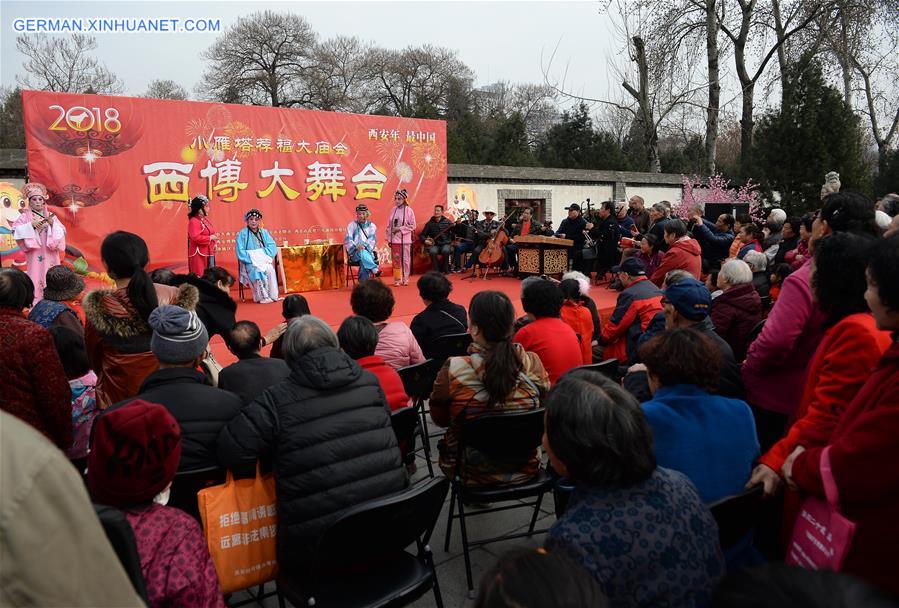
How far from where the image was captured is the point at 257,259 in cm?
930

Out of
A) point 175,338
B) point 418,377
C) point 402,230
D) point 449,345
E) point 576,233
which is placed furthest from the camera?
point 402,230

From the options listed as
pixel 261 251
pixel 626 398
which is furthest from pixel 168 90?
pixel 626 398

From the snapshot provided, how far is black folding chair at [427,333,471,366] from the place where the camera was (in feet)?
13.1

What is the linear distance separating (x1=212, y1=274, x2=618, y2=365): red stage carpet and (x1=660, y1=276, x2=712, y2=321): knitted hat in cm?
435

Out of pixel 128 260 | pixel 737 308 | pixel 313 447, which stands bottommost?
pixel 313 447

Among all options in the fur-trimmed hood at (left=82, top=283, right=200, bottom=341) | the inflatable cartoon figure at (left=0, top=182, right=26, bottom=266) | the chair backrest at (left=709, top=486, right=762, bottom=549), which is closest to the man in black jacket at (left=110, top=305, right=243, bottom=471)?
the fur-trimmed hood at (left=82, top=283, right=200, bottom=341)

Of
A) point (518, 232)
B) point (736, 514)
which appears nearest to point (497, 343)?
point (736, 514)

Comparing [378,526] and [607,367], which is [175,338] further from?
[607,367]

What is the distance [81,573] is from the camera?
72cm

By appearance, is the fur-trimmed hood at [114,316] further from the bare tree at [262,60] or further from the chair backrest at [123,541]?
the bare tree at [262,60]

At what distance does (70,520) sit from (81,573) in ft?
0.21

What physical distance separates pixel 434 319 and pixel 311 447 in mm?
2226

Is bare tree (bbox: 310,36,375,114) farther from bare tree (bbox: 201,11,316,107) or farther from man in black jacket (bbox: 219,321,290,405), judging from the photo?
man in black jacket (bbox: 219,321,290,405)

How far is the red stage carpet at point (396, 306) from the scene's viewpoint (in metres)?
7.84
